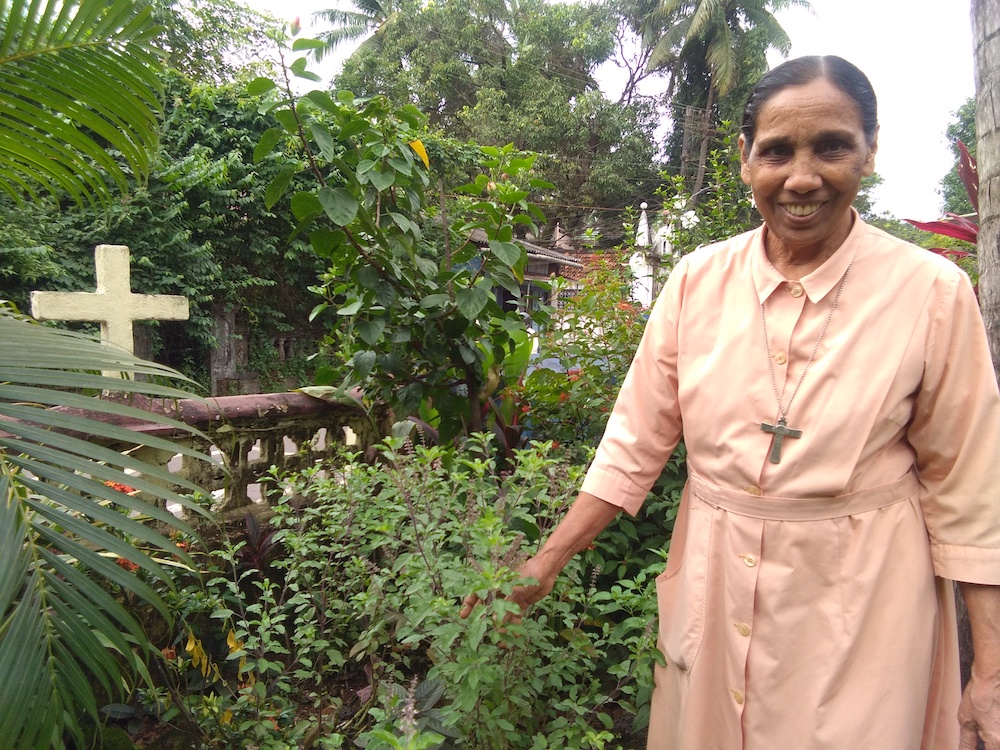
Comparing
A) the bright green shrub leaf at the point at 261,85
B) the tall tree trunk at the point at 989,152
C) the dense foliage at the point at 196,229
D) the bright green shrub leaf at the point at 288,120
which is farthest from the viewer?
the dense foliage at the point at 196,229

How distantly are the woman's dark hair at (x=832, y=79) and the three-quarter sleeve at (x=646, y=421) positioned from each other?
341 mm

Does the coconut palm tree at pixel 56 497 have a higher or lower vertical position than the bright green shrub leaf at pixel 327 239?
lower

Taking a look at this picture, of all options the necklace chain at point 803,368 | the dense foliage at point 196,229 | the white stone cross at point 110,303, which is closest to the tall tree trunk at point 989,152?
the necklace chain at point 803,368

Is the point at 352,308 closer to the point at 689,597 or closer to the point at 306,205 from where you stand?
the point at 306,205

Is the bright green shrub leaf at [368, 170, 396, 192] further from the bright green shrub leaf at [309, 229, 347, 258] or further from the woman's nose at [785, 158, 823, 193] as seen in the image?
the woman's nose at [785, 158, 823, 193]

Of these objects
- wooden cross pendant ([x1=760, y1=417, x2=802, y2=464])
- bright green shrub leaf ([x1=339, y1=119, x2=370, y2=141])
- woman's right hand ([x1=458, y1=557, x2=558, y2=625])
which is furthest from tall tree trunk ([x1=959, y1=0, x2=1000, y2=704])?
bright green shrub leaf ([x1=339, y1=119, x2=370, y2=141])

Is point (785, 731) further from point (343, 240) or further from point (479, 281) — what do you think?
point (343, 240)

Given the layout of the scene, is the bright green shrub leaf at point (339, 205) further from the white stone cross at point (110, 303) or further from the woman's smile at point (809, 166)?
the woman's smile at point (809, 166)

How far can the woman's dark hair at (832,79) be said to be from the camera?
1.09 metres

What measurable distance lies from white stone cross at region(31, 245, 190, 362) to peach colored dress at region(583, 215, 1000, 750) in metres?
1.98

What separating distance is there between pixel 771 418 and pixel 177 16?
14031mm

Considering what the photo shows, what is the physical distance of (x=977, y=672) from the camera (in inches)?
42.6

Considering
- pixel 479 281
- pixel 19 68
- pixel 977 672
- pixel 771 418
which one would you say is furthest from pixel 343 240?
pixel 977 672

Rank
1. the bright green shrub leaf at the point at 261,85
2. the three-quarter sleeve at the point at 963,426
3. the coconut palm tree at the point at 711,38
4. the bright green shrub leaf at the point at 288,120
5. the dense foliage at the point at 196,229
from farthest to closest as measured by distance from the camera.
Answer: the coconut palm tree at the point at 711,38 < the dense foliage at the point at 196,229 < the bright green shrub leaf at the point at 288,120 < the bright green shrub leaf at the point at 261,85 < the three-quarter sleeve at the point at 963,426
